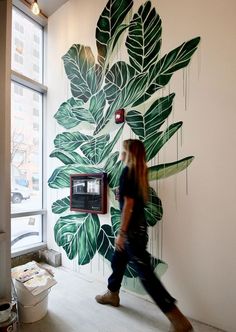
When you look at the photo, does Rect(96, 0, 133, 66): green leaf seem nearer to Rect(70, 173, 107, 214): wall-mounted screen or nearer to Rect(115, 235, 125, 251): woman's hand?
Rect(70, 173, 107, 214): wall-mounted screen

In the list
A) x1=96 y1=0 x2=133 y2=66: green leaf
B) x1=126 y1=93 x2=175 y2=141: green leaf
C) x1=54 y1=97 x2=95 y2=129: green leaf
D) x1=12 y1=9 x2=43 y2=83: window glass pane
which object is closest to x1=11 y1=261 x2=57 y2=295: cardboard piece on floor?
x1=126 y1=93 x2=175 y2=141: green leaf

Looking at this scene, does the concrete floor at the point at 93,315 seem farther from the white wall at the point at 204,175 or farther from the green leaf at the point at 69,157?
the green leaf at the point at 69,157

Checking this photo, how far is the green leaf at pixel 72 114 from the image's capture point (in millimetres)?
2729

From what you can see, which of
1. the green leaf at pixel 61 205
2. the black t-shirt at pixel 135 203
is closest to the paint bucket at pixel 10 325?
the black t-shirt at pixel 135 203

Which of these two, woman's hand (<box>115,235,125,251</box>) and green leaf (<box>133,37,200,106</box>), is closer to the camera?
woman's hand (<box>115,235,125,251</box>)

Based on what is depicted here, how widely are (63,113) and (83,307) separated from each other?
87.4 inches

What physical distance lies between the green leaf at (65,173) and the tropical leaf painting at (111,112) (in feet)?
0.04

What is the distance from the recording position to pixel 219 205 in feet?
5.85

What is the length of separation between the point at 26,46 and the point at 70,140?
59.2 inches

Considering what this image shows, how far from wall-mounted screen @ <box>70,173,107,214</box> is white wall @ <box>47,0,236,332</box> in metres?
0.70

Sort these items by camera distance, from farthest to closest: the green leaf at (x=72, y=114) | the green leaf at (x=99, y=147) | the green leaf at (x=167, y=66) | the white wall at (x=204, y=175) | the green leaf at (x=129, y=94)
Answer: the green leaf at (x=72, y=114)
the green leaf at (x=99, y=147)
the green leaf at (x=129, y=94)
the green leaf at (x=167, y=66)
the white wall at (x=204, y=175)

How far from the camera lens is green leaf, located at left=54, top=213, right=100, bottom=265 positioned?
103 inches

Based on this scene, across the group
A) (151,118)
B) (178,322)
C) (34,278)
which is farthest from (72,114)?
(178,322)

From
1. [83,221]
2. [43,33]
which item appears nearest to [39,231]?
[83,221]
